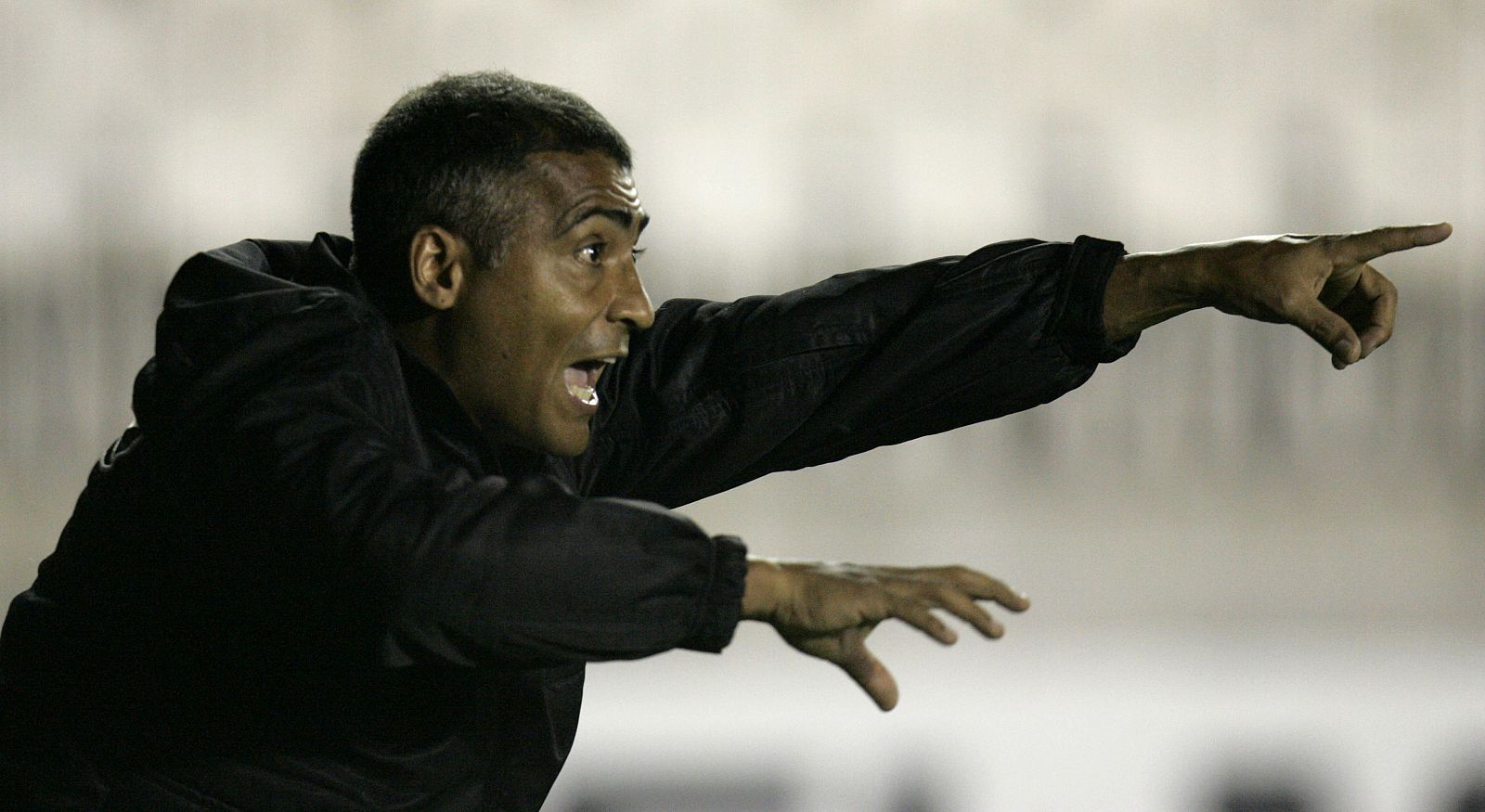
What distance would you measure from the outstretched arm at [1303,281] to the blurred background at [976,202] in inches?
96.8

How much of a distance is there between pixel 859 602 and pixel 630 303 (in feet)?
1.43

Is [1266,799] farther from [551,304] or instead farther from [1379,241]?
[551,304]

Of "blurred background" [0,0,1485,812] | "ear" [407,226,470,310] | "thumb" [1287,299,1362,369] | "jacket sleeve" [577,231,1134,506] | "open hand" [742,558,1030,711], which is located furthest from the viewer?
"blurred background" [0,0,1485,812]

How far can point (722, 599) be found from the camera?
3.09ft

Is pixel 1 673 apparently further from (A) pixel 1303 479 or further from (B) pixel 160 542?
(A) pixel 1303 479

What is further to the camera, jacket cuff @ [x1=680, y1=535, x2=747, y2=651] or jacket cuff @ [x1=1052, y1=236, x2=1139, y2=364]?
jacket cuff @ [x1=1052, y1=236, x2=1139, y2=364]

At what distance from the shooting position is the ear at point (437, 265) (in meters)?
1.25

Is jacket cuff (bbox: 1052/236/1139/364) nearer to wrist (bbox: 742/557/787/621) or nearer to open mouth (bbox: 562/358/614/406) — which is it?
open mouth (bbox: 562/358/614/406)

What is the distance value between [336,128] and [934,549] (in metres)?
1.78

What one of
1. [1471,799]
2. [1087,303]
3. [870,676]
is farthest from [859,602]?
[1471,799]

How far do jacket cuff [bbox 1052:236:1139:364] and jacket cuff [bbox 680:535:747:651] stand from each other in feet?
1.64

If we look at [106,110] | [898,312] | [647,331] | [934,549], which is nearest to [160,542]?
[647,331]

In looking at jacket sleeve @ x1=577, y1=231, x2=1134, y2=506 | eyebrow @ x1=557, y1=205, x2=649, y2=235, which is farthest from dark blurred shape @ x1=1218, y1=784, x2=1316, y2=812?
eyebrow @ x1=557, y1=205, x2=649, y2=235

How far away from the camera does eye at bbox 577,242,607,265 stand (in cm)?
125
